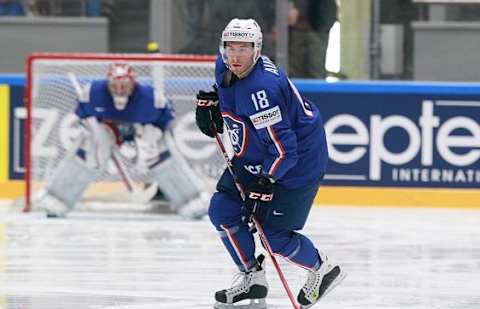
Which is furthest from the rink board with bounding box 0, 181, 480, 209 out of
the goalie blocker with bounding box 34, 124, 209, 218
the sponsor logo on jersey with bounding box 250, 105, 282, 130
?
the sponsor logo on jersey with bounding box 250, 105, 282, 130

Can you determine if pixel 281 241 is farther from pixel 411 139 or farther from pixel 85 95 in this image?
pixel 411 139

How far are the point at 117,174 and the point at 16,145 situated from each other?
106 centimetres

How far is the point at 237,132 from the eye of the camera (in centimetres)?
600

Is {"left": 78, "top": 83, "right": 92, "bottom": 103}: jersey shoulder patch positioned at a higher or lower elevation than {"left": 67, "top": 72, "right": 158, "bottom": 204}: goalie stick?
higher

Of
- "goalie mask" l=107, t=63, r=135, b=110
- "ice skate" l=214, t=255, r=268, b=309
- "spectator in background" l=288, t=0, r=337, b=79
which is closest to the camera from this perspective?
"ice skate" l=214, t=255, r=268, b=309

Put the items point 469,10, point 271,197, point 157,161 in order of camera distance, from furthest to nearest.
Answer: point 469,10 < point 157,161 < point 271,197

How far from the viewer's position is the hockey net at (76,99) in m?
10.2

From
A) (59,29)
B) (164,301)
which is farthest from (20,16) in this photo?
(164,301)

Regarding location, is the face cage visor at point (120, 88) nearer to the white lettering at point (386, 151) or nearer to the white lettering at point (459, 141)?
the white lettering at point (386, 151)

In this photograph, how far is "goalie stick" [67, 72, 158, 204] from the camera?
33.5 ft

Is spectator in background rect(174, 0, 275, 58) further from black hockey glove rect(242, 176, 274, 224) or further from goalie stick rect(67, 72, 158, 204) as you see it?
black hockey glove rect(242, 176, 274, 224)

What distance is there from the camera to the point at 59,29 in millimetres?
12078

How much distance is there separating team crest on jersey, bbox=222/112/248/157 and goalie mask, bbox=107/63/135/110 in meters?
3.66

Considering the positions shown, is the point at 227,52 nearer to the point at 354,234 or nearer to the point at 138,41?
the point at 354,234
